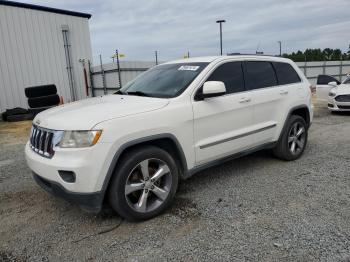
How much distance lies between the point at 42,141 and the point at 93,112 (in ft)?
2.01

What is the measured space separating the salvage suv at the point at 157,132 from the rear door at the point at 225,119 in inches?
0.5

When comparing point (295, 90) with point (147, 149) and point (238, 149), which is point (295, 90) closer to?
point (238, 149)

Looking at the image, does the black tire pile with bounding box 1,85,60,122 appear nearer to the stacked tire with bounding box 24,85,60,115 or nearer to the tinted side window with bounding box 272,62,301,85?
the stacked tire with bounding box 24,85,60,115

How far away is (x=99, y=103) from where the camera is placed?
144 inches

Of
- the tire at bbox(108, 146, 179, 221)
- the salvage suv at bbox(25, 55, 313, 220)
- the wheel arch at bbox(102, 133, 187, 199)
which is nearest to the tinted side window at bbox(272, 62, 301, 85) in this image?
the salvage suv at bbox(25, 55, 313, 220)

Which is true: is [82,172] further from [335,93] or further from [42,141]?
[335,93]

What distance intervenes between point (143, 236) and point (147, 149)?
86 centimetres

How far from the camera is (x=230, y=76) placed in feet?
13.9

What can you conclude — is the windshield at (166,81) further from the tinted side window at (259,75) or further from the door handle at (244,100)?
the tinted side window at (259,75)

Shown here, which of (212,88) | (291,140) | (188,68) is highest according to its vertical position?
(188,68)

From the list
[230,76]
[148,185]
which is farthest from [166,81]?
[148,185]

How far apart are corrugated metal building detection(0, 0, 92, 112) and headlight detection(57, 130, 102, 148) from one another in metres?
10.6

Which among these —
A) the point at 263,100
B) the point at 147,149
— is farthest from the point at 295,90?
the point at 147,149

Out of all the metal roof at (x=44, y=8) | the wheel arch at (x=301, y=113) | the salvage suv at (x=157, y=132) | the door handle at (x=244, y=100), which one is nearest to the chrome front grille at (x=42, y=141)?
the salvage suv at (x=157, y=132)
